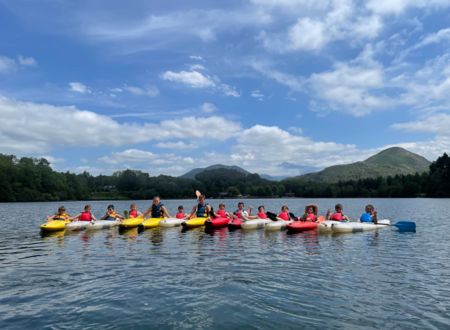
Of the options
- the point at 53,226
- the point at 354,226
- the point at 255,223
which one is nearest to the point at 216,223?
the point at 255,223

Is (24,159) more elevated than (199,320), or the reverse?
(24,159)

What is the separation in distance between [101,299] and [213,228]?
629 inches

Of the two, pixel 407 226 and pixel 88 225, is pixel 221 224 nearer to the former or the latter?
pixel 88 225

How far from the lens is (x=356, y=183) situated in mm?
145000

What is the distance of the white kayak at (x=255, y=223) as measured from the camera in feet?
83.7

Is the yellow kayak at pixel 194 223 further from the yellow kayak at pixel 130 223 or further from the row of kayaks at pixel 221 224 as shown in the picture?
the yellow kayak at pixel 130 223

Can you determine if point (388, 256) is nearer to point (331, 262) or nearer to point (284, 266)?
point (331, 262)

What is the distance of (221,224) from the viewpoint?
25.8 meters

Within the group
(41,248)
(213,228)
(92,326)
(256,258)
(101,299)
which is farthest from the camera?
(213,228)

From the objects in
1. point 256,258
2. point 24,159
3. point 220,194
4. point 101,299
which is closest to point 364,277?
point 256,258

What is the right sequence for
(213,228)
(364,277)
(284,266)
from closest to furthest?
(364,277)
(284,266)
(213,228)

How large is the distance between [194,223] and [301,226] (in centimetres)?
681

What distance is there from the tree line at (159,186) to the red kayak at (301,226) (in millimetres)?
90345

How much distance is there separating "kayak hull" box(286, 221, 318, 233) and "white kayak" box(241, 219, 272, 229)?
2169 mm
